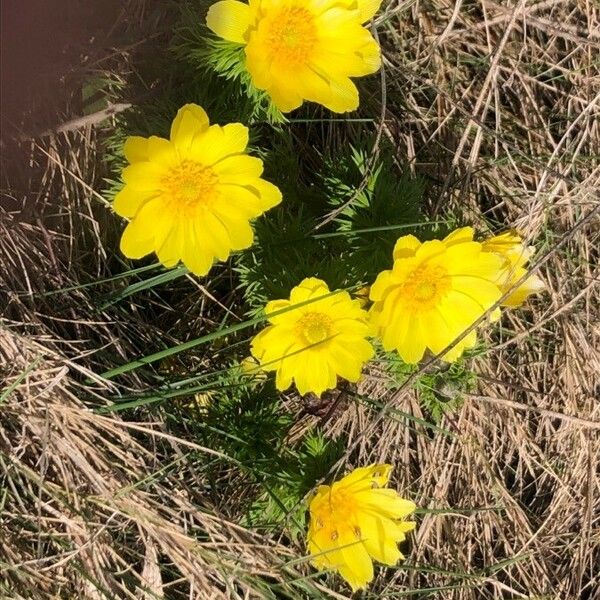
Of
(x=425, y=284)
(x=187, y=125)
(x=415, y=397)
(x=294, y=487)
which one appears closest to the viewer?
(x=187, y=125)

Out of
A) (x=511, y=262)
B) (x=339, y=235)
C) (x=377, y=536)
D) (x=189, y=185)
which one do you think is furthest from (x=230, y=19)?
(x=377, y=536)

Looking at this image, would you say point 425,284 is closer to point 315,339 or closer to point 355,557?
point 315,339

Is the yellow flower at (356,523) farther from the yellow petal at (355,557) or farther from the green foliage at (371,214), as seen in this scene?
the green foliage at (371,214)

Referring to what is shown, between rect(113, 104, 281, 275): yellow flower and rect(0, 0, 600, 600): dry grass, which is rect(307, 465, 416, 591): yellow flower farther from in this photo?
rect(113, 104, 281, 275): yellow flower

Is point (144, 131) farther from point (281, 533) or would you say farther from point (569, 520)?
point (569, 520)

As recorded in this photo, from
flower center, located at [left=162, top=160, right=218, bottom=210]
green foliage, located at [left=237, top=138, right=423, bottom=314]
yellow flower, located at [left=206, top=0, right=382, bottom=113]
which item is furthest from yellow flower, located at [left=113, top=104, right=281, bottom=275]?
green foliage, located at [left=237, top=138, right=423, bottom=314]

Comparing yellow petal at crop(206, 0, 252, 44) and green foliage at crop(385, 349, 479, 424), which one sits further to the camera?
green foliage at crop(385, 349, 479, 424)
